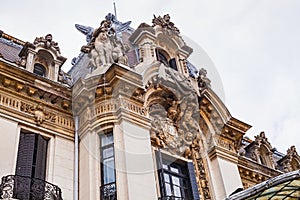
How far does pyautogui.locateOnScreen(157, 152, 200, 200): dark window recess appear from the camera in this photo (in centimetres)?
1329

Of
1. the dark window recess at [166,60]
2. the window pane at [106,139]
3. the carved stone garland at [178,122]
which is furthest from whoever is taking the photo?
the dark window recess at [166,60]

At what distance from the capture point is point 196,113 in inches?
→ 627

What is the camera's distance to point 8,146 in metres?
12.2

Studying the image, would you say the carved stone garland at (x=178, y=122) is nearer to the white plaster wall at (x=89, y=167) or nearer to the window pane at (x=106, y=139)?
the window pane at (x=106, y=139)

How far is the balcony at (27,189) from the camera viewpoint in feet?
36.3

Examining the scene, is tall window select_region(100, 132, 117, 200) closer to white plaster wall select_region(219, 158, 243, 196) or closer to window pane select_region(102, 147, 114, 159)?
window pane select_region(102, 147, 114, 159)

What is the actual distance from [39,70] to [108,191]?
524 centimetres

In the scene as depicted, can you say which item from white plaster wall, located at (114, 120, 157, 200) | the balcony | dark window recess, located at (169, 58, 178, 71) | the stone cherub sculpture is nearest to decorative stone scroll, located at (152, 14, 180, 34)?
dark window recess, located at (169, 58, 178, 71)

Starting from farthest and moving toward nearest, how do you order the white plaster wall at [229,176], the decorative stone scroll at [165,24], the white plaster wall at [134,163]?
1. the decorative stone scroll at [165,24]
2. the white plaster wall at [229,176]
3. the white plaster wall at [134,163]

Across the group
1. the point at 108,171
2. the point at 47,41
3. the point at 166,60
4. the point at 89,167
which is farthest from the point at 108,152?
the point at 166,60

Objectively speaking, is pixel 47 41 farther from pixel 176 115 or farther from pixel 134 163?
pixel 134 163

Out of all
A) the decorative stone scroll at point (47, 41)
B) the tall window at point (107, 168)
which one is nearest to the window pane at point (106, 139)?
the tall window at point (107, 168)

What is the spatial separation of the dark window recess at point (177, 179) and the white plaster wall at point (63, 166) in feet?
8.22

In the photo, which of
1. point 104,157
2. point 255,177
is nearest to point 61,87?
point 104,157
